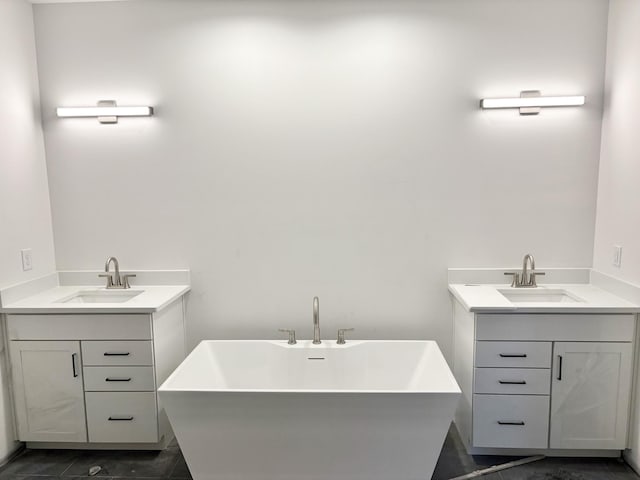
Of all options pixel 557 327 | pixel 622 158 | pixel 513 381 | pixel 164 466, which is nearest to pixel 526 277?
pixel 557 327

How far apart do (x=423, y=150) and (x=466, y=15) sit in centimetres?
85

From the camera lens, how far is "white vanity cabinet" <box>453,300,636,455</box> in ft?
7.57

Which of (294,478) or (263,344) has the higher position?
(263,344)

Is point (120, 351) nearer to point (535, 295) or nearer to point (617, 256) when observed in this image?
point (535, 295)

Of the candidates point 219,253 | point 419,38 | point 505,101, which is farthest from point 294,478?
point 419,38

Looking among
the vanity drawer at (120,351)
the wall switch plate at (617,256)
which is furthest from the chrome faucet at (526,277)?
the vanity drawer at (120,351)

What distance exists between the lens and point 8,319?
96.0 inches

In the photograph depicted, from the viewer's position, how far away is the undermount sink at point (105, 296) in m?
2.78

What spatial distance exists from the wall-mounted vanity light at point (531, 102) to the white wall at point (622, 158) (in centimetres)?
22

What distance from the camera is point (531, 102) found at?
2.56m

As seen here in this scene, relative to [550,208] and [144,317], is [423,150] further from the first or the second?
[144,317]

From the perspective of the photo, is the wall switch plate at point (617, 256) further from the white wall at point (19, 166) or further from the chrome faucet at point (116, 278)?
the white wall at point (19, 166)

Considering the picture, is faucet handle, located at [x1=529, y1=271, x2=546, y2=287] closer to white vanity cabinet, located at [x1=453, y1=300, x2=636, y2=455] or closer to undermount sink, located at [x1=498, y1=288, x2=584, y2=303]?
undermount sink, located at [x1=498, y1=288, x2=584, y2=303]

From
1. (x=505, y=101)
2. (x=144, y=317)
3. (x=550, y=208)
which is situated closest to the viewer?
(x=144, y=317)
